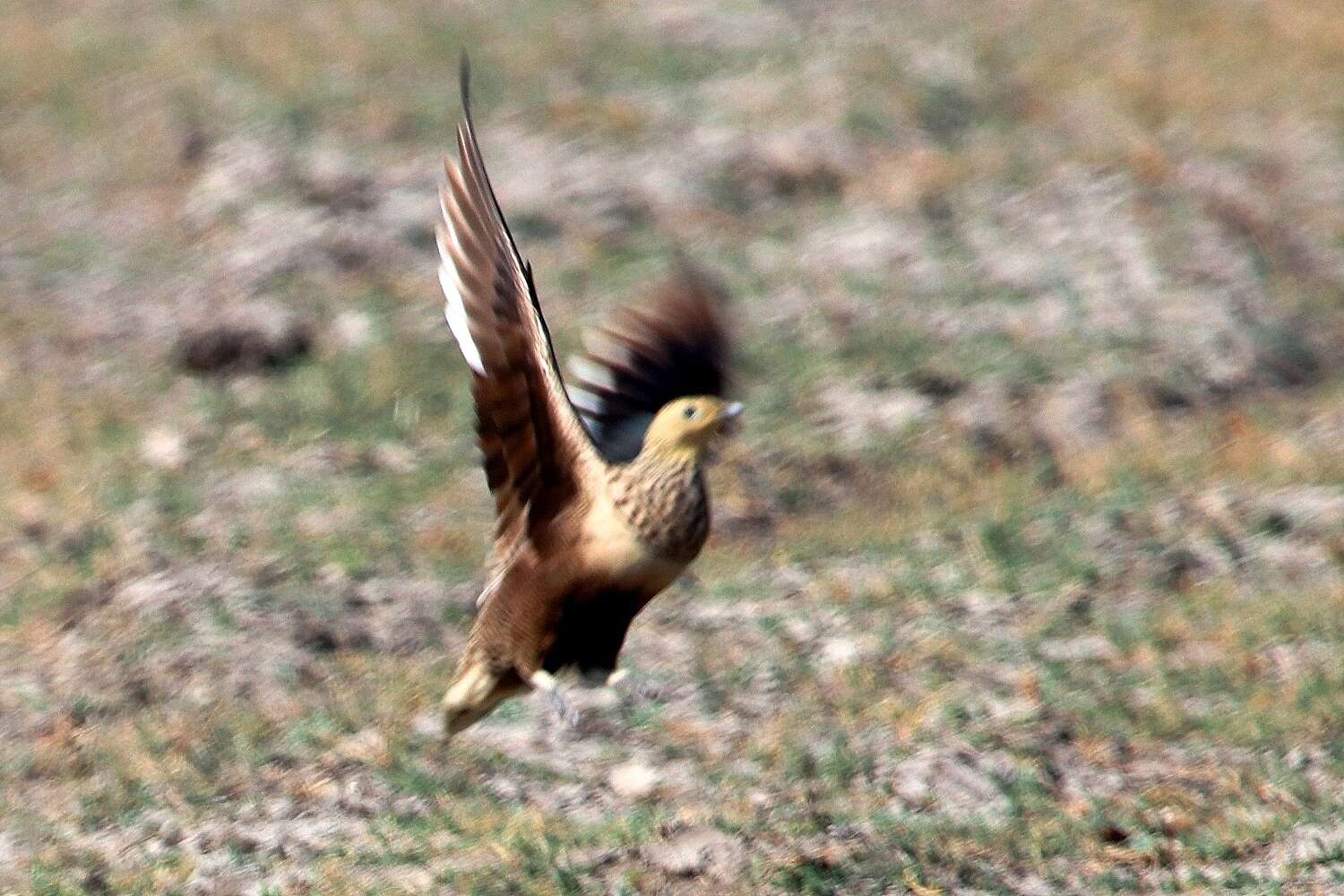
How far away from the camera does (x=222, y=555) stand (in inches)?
286

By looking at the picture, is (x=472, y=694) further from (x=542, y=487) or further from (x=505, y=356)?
(x=505, y=356)

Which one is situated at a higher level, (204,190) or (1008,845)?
(204,190)

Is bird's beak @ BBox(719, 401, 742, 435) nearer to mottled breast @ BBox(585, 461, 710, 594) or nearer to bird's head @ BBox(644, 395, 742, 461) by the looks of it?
bird's head @ BBox(644, 395, 742, 461)

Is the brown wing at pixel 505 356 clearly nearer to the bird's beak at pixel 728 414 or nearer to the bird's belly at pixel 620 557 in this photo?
the bird's belly at pixel 620 557

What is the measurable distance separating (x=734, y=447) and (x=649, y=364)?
242cm

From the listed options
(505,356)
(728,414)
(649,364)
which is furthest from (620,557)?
(649,364)

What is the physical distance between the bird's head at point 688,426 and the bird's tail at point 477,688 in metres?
0.86

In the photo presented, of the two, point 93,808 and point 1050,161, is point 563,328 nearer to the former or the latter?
point 1050,161

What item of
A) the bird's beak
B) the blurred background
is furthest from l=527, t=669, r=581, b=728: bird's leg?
the bird's beak

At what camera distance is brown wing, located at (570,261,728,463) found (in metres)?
5.95

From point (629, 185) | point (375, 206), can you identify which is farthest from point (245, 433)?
point (629, 185)

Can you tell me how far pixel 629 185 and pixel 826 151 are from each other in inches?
43.6

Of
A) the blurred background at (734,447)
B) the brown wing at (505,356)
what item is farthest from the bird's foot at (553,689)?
the brown wing at (505,356)

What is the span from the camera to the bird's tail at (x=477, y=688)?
5.60 meters
